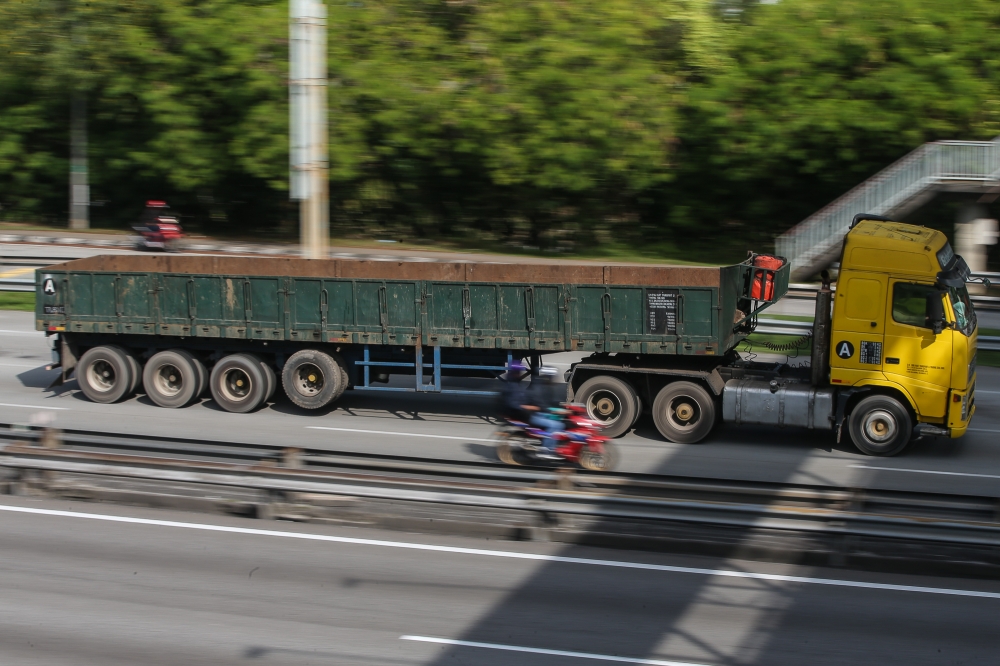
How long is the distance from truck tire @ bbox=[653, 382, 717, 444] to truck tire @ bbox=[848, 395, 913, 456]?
200cm

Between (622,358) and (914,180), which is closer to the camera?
Result: (622,358)

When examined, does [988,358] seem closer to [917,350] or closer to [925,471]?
[917,350]

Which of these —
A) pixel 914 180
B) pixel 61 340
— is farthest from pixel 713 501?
pixel 914 180

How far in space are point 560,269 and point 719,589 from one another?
25.2 feet

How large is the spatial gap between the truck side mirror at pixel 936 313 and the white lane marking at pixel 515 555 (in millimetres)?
5110

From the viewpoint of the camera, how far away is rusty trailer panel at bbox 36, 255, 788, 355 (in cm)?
1406

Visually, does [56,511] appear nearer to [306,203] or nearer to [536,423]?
[536,423]

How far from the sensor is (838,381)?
13523 mm

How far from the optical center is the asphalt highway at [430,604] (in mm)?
7539

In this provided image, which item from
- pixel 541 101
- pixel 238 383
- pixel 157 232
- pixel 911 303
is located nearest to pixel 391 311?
pixel 238 383

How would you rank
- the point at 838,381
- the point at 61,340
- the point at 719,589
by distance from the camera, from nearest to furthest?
the point at 719,589 < the point at 838,381 < the point at 61,340

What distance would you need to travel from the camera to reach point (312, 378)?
50.9ft

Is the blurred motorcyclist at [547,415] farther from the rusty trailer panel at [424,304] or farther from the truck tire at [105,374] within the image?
the truck tire at [105,374]

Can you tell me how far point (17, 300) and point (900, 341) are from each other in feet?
70.4
